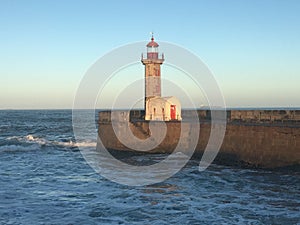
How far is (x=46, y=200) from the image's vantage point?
8.88m

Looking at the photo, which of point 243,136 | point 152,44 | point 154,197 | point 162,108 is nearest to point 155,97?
point 162,108

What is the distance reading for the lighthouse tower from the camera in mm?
20766

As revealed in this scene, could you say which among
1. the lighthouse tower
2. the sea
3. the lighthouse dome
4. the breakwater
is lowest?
the sea

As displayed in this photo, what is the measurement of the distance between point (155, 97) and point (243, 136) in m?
7.54

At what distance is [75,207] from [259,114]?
33.9 feet

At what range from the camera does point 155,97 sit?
20.5 meters

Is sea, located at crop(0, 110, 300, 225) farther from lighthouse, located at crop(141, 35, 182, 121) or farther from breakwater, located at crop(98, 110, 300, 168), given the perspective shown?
lighthouse, located at crop(141, 35, 182, 121)

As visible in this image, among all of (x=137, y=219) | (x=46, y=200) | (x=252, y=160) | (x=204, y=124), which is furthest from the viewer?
(x=204, y=124)

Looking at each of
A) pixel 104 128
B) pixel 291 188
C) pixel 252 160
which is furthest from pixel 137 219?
pixel 104 128

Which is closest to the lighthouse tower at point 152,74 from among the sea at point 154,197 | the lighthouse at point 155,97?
the lighthouse at point 155,97

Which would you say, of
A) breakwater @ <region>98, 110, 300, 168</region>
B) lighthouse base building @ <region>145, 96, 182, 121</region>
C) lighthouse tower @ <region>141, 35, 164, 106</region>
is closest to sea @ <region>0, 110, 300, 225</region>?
breakwater @ <region>98, 110, 300, 168</region>

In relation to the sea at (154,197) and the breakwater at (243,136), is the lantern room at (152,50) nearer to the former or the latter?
the breakwater at (243,136)

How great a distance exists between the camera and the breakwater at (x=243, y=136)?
40.4 feet

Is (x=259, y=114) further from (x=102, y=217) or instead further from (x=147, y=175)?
(x=102, y=217)
